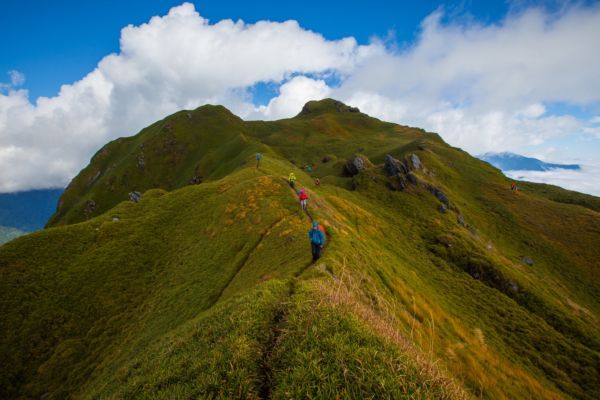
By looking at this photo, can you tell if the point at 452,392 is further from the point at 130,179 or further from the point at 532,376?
the point at 130,179

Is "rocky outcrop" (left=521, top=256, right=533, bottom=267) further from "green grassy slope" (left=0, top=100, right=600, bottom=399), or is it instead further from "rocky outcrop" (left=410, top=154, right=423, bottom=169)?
"rocky outcrop" (left=410, top=154, right=423, bottom=169)

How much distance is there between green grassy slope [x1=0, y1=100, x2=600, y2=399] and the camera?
8766 mm

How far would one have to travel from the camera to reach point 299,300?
11.9 metres

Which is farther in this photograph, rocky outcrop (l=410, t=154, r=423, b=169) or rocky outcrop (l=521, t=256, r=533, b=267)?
rocky outcrop (l=410, t=154, r=423, b=169)

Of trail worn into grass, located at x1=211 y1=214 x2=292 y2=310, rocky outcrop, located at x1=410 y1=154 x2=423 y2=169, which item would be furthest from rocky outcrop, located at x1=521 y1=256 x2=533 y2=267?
trail worn into grass, located at x1=211 y1=214 x2=292 y2=310

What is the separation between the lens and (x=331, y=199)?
64875mm

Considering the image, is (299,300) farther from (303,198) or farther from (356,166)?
(356,166)

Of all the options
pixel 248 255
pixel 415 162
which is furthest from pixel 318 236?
pixel 415 162

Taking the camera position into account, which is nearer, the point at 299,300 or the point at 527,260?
the point at 299,300

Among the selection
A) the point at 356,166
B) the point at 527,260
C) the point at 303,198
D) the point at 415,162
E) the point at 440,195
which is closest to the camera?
the point at 303,198

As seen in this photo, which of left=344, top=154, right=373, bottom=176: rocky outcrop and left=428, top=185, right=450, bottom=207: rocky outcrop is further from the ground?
left=344, top=154, right=373, bottom=176: rocky outcrop

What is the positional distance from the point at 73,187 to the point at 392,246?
7835 inches

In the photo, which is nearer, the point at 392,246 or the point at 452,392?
the point at 452,392

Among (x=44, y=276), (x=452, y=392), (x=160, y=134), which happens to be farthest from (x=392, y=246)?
(x=160, y=134)
